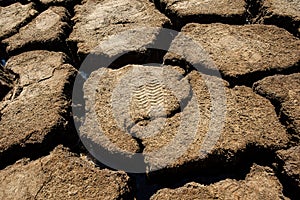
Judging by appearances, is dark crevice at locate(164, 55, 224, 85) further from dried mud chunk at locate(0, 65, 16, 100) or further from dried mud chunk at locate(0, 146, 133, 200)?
dried mud chunk at locate(0, 65, 16, 100)

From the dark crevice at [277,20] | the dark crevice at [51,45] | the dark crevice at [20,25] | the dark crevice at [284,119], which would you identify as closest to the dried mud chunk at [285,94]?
the dark crevice at [284,119]

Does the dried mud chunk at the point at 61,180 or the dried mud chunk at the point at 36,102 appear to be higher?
the dried mud chunk at the point at 36,102

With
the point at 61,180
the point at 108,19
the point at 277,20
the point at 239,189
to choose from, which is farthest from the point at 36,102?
the point at 277,20

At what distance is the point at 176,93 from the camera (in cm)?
99

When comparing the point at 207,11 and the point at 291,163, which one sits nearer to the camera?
the point at 291,163

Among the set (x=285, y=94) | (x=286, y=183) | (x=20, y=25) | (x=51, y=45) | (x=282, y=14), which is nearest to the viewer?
(x=286, y=183)

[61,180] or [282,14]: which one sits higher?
[282,14]

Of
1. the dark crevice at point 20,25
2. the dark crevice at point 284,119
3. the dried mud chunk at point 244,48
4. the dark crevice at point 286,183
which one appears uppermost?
the dried mud chunk at point 244,48

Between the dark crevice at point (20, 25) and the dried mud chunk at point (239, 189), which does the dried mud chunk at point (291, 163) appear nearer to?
the dried mud chunk at point (239, 189)

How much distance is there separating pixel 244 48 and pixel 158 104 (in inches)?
12.8

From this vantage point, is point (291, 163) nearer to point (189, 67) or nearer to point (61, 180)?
point (189, 67)

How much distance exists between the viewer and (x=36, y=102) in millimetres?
1043

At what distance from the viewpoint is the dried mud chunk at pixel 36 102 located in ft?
3.11

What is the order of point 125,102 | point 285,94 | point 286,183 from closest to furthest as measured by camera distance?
point 286,183, point 285,94, point 125,102
